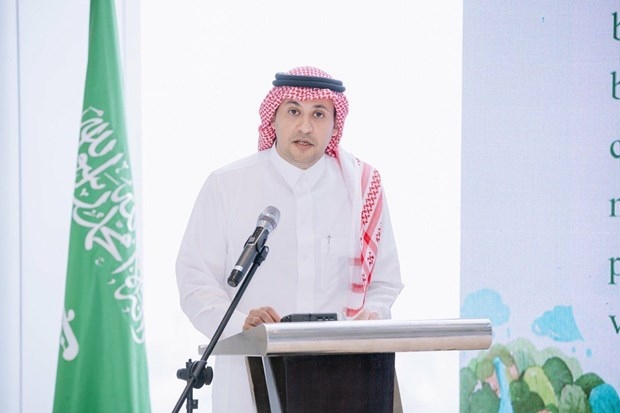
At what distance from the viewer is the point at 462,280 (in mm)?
3887

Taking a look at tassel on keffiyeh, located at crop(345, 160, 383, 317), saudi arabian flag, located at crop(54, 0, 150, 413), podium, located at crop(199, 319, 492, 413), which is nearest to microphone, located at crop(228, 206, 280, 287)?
podium, located at crop(199, 319, 492, 413)

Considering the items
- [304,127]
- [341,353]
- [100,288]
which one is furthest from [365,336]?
[100,288]

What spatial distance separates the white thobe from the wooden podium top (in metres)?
0.93

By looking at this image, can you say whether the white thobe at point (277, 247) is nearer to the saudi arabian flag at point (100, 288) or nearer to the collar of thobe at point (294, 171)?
the collar of thobe at point (294, 171)

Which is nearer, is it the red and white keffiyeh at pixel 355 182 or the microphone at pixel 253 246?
the microphone at pixel 253 246

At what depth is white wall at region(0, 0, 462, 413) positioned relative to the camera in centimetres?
386

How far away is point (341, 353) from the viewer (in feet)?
5.67

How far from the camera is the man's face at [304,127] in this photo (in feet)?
9.54

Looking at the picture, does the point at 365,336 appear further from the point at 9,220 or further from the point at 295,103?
the point at 9,220

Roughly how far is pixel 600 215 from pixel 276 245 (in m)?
1.84

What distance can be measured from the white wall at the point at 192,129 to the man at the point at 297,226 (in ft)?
3.16

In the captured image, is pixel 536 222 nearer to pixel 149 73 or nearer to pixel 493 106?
pixel 493 106

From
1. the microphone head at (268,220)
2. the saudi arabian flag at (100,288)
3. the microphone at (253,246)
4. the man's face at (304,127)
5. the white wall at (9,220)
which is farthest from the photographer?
the white wall at (9,220)

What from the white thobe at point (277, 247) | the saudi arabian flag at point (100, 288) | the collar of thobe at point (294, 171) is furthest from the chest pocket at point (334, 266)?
the saudi arabian flag at point (100, 288)
